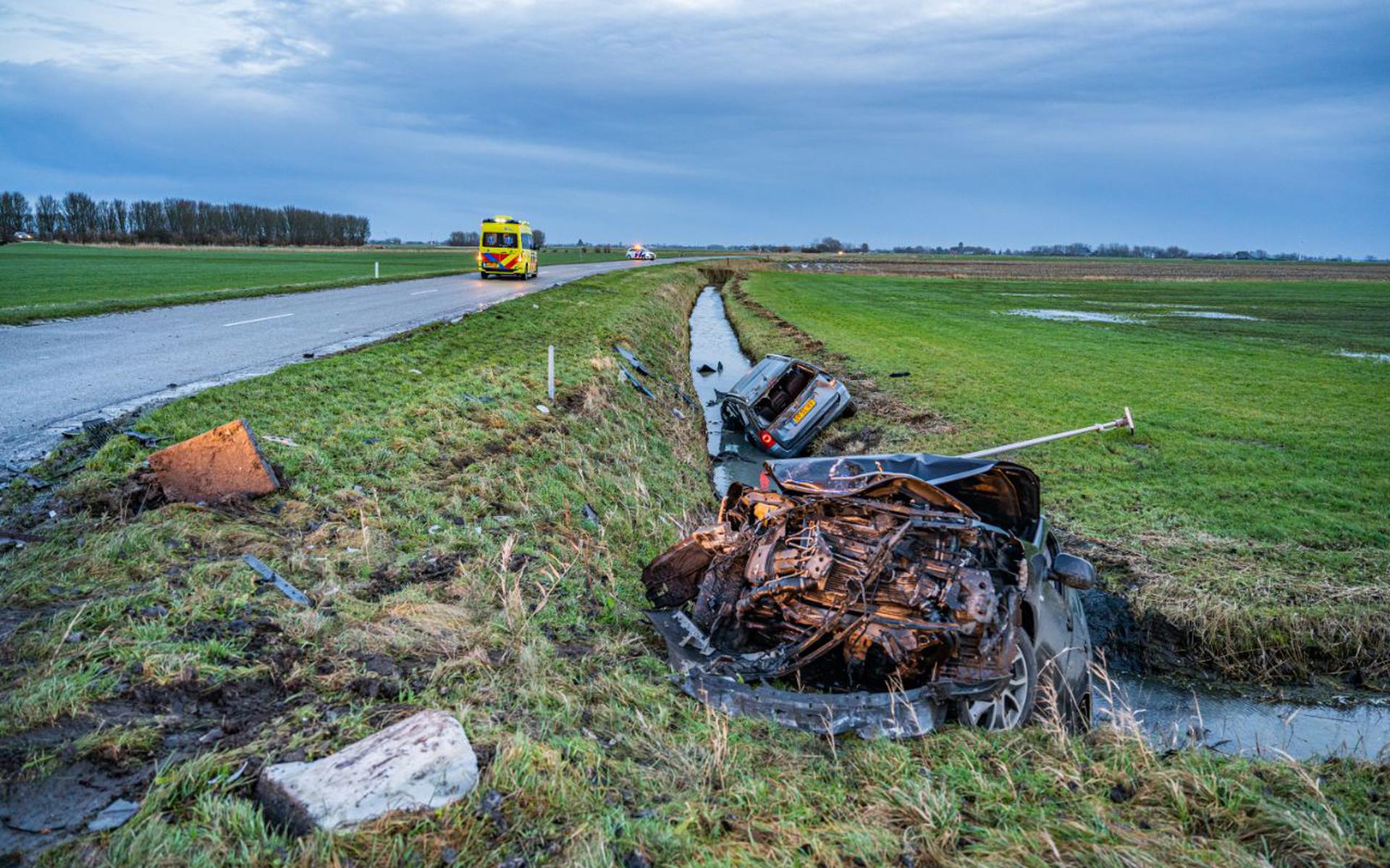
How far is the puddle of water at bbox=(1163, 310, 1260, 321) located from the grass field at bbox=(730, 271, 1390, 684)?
3.84 m

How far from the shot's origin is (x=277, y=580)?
588cm

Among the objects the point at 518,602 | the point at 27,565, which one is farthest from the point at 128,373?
the point at 518,602

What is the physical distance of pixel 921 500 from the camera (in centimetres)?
590

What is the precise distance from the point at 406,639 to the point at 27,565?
105 inches

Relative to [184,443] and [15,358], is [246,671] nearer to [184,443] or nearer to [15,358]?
[184,443]

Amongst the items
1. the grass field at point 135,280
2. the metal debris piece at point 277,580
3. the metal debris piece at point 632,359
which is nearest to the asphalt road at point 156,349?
the grass field at point 135,280

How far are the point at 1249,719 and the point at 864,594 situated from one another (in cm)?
443

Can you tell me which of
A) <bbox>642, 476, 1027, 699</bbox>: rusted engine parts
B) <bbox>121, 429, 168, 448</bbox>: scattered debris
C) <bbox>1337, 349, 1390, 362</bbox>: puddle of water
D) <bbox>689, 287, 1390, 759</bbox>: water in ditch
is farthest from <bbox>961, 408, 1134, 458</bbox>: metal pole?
<bbox>1337, 349, 1390, 362</bbox>: puddle of water

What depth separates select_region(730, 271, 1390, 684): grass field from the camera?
830cm

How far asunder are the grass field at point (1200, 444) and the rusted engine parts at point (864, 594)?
174 inches

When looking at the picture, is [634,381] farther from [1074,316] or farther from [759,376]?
[1074,316]

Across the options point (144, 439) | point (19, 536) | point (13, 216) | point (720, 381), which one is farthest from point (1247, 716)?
point (13, 216)

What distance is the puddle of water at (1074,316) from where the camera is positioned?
39750mm

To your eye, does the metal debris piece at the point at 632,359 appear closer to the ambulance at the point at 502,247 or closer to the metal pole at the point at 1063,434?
the metal pole at the point at 1063,434
